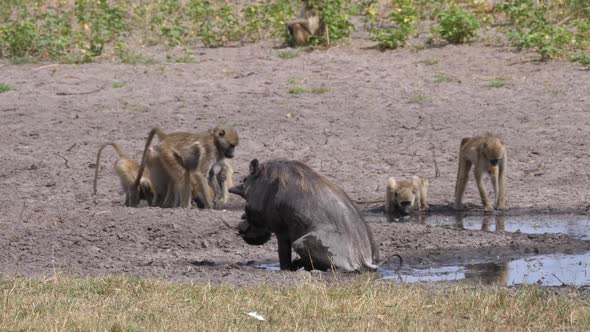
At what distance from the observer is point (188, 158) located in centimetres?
1391

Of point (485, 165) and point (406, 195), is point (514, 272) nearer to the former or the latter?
point (406, 195)

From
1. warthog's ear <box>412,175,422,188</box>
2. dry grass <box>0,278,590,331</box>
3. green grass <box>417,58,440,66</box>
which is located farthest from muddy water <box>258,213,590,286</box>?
green grass <box>417,58,440,66</box>

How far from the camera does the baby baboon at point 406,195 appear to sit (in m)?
14.3

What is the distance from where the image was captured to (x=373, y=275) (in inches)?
396

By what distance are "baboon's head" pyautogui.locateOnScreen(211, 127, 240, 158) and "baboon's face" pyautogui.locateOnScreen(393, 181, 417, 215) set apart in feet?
6.63

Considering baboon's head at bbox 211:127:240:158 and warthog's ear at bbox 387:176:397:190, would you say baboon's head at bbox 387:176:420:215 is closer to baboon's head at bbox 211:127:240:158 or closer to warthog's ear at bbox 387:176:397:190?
warthog's ear at bbox 387:176:397:190

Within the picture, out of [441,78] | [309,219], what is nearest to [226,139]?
[309,219]

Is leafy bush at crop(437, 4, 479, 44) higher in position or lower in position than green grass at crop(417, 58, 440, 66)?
higher

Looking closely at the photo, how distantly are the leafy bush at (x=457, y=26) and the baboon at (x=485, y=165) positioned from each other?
6035mm

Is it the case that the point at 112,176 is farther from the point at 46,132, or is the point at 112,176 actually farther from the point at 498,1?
the point at 498,1

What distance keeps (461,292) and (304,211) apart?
6.00ft

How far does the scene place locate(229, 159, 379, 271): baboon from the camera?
10.4m

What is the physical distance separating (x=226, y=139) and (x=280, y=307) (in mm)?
5566

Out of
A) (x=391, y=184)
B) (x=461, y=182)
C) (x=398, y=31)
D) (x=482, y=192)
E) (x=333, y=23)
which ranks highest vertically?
(x=333, y=23)
